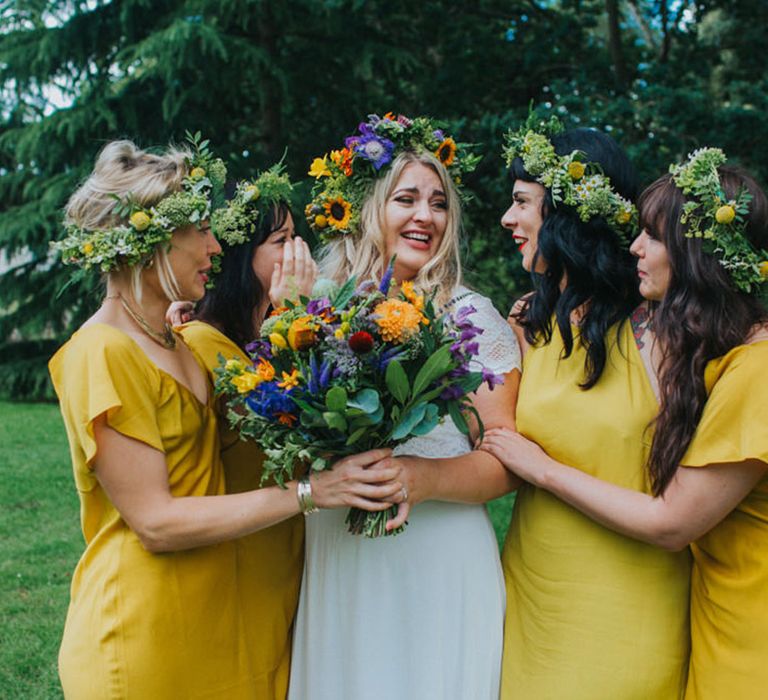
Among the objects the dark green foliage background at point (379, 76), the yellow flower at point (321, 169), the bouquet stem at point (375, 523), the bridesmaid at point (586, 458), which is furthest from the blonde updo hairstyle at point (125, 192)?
the dark green foliage background at point (379, 76)

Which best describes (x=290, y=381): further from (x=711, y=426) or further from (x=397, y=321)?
(x=711, y=426)

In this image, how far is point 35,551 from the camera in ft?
25.0

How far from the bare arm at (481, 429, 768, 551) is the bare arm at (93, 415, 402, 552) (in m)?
0.58

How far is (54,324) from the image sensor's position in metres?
16.2

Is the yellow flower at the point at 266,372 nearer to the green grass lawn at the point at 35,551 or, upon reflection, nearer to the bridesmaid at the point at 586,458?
the bridesmaid at the point at 586,458

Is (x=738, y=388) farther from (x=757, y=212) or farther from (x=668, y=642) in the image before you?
(x=668, y=642)

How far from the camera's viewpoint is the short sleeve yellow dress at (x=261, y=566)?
3.17m

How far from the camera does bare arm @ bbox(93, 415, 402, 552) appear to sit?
2656mm

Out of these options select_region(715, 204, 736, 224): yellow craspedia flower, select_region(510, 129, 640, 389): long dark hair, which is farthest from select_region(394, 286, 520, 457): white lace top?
select_region(715, 204, 736, 224): yellow craspedia flower

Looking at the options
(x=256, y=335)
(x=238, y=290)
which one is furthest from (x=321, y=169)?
(x=256, y=335)

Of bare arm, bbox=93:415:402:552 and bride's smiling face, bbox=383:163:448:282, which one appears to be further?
bride's smiling face, bbox=383:163:448:282

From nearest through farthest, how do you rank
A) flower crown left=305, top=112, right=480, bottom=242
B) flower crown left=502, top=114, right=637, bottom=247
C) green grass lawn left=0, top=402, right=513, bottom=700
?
1. flower crown left=502, top=114, right=637, bottom=247
2. flower crown left=305, top=112, right=480, bottom=242
3. green grass lawn left=0, top=402, right=513, bottom=700

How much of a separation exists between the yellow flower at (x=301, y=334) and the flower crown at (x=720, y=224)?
4.29 ft

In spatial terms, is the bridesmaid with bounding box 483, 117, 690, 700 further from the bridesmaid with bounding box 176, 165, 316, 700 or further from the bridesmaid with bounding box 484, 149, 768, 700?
the bridesmaid with bounding box 176, 165, 316, 700
